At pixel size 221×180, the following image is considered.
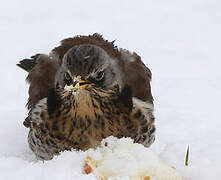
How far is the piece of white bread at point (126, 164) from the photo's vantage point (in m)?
3.29

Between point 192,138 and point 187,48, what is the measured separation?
3.54 m

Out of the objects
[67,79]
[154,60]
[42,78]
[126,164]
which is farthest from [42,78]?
[154,60]

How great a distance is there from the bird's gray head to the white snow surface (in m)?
0.72

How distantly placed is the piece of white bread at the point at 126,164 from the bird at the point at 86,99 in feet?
1.93

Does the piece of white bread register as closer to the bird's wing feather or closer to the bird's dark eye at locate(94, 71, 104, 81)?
the bird's dark eye at locate(94, 71, 104, 81)

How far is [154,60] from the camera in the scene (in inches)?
335

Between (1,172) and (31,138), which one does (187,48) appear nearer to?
(31,138)

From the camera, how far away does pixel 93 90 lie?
4.16 metres

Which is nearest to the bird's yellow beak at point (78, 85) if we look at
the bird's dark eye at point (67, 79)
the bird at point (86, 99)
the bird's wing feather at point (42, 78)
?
the bird at point (86, 99)

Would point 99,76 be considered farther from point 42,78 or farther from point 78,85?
point 42,78

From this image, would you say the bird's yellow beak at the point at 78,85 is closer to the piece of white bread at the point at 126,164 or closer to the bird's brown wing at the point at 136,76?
the piece of white bread at the point at 126,164

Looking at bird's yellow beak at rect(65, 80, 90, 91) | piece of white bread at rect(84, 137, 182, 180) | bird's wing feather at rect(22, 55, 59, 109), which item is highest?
bird's wing feather at rect(22, 55, 59, 109)

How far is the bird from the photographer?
416cm

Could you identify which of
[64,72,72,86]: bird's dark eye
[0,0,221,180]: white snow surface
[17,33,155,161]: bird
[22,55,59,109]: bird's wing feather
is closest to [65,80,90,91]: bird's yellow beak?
[17,33,155,161]: bird
